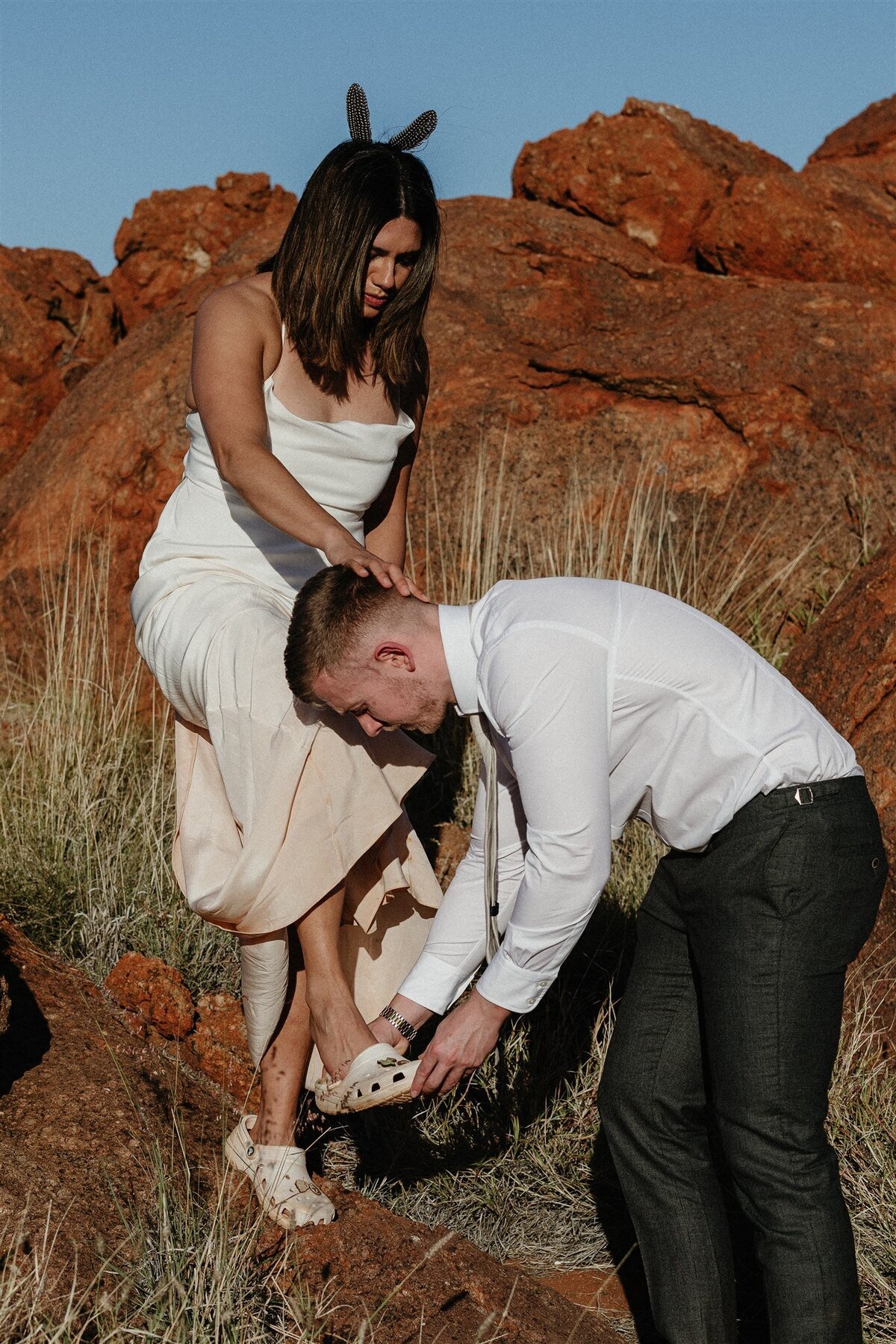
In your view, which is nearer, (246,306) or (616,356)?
(246,306)

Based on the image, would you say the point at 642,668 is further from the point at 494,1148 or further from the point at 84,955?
the point at 84,955

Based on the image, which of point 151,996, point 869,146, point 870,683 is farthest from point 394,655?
point 869,146

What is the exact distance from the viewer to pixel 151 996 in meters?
3.60

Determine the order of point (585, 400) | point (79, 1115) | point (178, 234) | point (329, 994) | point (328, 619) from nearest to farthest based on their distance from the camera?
point (328, 619) → point (329, 994) → point (79, 1115) → point (585, 400) → point (178, 234)

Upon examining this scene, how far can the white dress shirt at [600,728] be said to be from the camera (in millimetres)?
2180

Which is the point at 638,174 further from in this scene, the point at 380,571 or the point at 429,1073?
the point at 429,1073

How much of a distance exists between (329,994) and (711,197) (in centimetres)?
634

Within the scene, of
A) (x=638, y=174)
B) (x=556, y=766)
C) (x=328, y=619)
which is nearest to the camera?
(x=556, y=766)

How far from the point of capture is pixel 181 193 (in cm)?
856

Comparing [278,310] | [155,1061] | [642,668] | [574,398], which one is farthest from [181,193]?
[642,668]

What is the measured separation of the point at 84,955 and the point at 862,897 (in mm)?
2633

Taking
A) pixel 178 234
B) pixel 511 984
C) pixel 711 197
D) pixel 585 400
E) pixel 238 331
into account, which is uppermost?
pixel 711 197

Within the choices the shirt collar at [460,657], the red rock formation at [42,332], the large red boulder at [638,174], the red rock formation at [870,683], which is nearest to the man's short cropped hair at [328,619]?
the shirt collar at [460,657]

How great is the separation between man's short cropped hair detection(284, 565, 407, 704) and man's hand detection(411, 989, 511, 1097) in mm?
693
